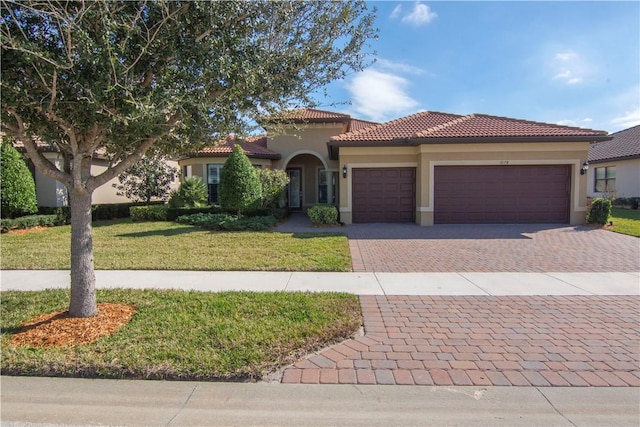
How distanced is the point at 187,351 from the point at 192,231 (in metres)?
9.48

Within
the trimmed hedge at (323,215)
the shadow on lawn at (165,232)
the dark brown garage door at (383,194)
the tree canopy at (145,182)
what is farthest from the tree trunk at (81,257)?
the tree canopy at (145,182)

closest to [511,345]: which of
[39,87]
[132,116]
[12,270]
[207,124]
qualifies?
[207,124]

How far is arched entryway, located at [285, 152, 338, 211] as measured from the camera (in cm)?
2033

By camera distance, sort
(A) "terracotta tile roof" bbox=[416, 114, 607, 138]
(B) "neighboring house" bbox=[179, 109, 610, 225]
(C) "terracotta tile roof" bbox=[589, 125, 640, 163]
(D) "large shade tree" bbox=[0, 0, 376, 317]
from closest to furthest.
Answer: (D) "large shade tree" bbox=[0, 0, 376, 317], (A) "terracotta tile roof" bbox=[416, 114, 607, 138], (B) "neighboring house" bbox=[179, 109, 610, 225], (C) "terracotta tile roof" bbox=[589, 125, 640, 163]

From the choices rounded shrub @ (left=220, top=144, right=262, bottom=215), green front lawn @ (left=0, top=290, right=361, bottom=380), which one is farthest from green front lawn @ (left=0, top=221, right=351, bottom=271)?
rounded shrub @ (left=220, top=144, right=262, bottom=215)

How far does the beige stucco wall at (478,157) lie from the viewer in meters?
13.5

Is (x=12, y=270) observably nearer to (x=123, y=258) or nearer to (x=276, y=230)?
(x=123, y=258)

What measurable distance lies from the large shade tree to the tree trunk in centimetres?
1

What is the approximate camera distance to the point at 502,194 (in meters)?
13.9

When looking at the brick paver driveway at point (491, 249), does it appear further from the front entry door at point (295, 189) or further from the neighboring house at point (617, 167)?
the neighboring house at point (617, 167)

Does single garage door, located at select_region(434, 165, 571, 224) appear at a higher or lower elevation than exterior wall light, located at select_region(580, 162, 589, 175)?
lower

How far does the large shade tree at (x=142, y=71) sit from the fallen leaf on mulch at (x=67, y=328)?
18 cm

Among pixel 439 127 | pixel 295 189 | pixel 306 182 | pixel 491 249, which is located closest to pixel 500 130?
pixel 439 127

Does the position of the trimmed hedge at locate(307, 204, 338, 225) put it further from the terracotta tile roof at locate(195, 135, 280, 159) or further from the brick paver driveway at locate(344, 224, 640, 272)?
the terracotta tile roof at locate(195, 135, 280, 159)
